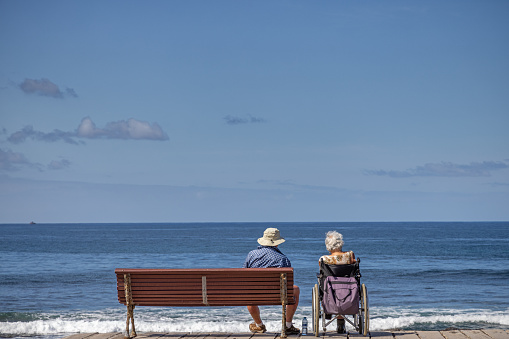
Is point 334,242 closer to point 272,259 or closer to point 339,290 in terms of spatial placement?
point 339,290

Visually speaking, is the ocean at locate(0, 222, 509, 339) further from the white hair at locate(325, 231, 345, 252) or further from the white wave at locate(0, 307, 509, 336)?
the white hair at locate(325, 231, 345, 252)

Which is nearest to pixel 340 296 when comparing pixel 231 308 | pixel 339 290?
pixel 339 290

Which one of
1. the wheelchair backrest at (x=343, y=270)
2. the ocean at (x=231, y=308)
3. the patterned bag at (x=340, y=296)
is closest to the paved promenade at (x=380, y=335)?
the patterned bag at (x=340, y=296)

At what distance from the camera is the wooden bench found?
746 centimetres

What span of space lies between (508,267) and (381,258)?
8885 mm

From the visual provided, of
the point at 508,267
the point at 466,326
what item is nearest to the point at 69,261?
the point at 508,267

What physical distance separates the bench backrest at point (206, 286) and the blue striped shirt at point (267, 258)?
0.55 metres

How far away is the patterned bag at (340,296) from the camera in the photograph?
7422 mm

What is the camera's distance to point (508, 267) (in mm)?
A: 36438

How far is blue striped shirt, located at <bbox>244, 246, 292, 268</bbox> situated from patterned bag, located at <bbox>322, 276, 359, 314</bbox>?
2.27 feet

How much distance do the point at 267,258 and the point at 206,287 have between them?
2.86ft

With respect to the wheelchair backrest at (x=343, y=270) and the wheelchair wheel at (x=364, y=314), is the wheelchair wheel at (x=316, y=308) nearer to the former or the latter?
the wheelchair backrest at (x=343, y=270)

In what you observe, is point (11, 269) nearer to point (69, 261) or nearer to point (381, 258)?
point (69, 261)

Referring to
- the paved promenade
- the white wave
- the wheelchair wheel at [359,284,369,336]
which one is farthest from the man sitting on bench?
the white wave
